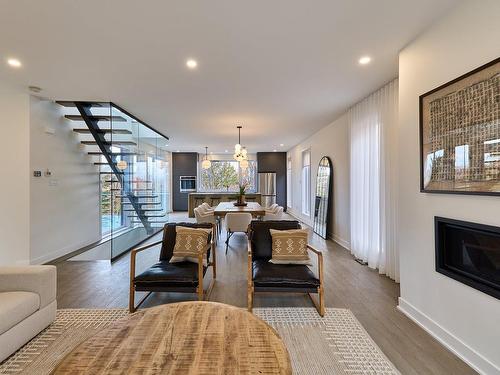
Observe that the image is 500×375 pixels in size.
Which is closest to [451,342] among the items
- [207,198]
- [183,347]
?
[183,347]

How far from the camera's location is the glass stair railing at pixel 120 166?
5051mm

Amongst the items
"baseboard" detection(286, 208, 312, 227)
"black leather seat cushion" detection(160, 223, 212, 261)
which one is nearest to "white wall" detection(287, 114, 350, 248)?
"baseboard" detection(286, 208, 312, 227)

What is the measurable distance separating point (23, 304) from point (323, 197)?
19.2 ft

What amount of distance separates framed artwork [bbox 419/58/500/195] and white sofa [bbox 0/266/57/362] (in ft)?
12.0

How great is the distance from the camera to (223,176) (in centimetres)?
1231

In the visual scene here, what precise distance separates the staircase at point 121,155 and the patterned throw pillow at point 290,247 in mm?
3728

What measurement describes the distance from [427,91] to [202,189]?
1061 centimetres

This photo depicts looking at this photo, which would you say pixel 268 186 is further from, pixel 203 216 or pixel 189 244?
pixel 189 244

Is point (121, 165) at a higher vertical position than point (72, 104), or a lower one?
lower

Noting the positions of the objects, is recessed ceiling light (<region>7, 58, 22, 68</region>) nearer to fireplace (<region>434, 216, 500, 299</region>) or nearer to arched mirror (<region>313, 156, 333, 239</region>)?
fireplace (<region>434, 216, 500, 299</region>)

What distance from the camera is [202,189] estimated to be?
12266 millimetres

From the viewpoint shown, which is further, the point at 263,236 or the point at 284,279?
the point at 263,236

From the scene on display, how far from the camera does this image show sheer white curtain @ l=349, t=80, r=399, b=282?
3.69m

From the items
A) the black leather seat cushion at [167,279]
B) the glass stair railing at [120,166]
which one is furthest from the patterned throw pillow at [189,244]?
the glass stair railing at [120,166]
